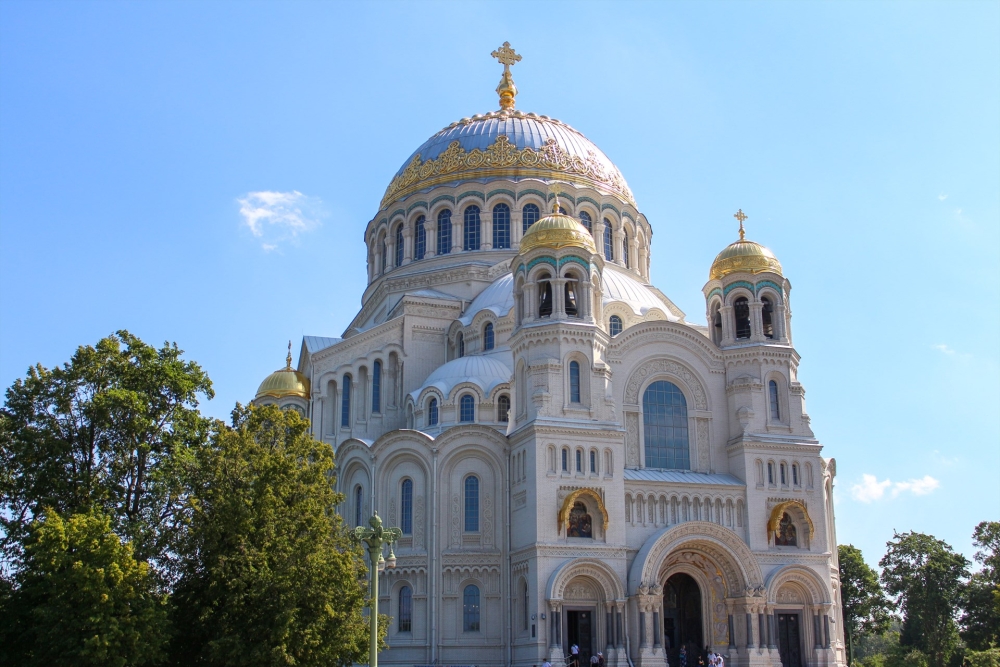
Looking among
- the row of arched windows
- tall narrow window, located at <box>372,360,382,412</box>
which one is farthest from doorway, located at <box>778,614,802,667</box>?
the row of arched windows

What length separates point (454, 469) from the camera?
33719mm

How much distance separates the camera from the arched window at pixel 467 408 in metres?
35.2

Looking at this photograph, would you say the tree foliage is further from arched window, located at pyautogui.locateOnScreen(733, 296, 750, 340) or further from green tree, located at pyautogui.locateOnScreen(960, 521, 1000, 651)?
arched window, located at pyautogui.locateOnScreen(733, 296, 750, 340)

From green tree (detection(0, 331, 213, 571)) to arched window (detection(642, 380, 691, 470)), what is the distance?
1495cm

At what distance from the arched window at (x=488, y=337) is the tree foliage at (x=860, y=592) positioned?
20619 millimetres

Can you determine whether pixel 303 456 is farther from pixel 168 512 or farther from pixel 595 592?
pixel 595 592

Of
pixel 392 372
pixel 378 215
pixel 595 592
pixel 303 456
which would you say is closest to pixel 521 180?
pixel 378 215

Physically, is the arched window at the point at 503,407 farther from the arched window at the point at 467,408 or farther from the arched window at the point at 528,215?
the arched window at the point at 528,215

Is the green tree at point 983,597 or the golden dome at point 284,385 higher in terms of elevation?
the golden dome at point 284,385

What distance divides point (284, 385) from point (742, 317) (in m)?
17.9

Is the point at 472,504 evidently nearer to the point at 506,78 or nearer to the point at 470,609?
the point at 470,609

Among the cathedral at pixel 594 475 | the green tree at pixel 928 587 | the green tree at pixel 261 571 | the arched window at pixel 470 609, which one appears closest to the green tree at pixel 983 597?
the green tree at pixel 928 587

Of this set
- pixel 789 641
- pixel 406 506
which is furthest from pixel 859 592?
pixel 406 506

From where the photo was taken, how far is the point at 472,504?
33.6 metres
